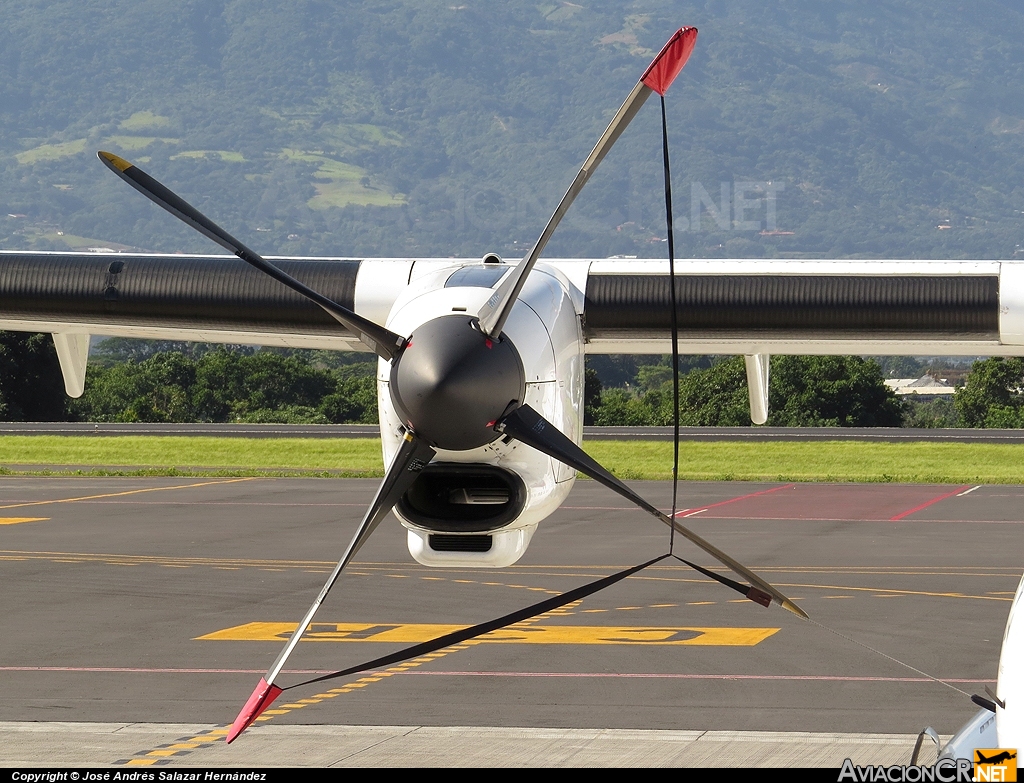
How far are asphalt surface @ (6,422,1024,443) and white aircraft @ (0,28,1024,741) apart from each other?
3469 cm

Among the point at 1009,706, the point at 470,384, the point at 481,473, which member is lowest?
the point at 1009,706

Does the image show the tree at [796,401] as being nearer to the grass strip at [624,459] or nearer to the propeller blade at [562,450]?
the grass strip at [624,459]

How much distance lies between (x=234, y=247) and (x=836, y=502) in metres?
24.0

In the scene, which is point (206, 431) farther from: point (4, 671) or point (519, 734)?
point (519, 734)

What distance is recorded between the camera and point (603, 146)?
6.58 meters

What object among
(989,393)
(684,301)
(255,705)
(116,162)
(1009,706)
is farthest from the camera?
(989,393)

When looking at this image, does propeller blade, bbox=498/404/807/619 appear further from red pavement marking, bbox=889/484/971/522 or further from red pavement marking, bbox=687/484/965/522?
red pavement marking, bbox=889/484/971/522

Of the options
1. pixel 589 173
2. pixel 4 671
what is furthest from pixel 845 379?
pixel 589 173

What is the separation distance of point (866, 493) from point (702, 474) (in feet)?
22.2

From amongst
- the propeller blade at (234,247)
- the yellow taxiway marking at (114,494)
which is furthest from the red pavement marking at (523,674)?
the yellow taxiway marking at (114,494)

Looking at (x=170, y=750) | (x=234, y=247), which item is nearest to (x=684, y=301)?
(x=234, y=247)

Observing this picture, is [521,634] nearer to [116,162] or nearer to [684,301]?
[684,301]

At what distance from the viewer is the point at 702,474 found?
3725 cm

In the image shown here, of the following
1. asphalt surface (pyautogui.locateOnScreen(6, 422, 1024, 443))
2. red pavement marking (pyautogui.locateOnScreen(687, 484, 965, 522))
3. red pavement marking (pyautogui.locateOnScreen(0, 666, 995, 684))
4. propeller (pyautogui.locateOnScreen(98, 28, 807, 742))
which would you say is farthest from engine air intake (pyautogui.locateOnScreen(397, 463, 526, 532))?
asphalt surface (pyautogui.locateOnScreen(6, 422, 1024, 443))
